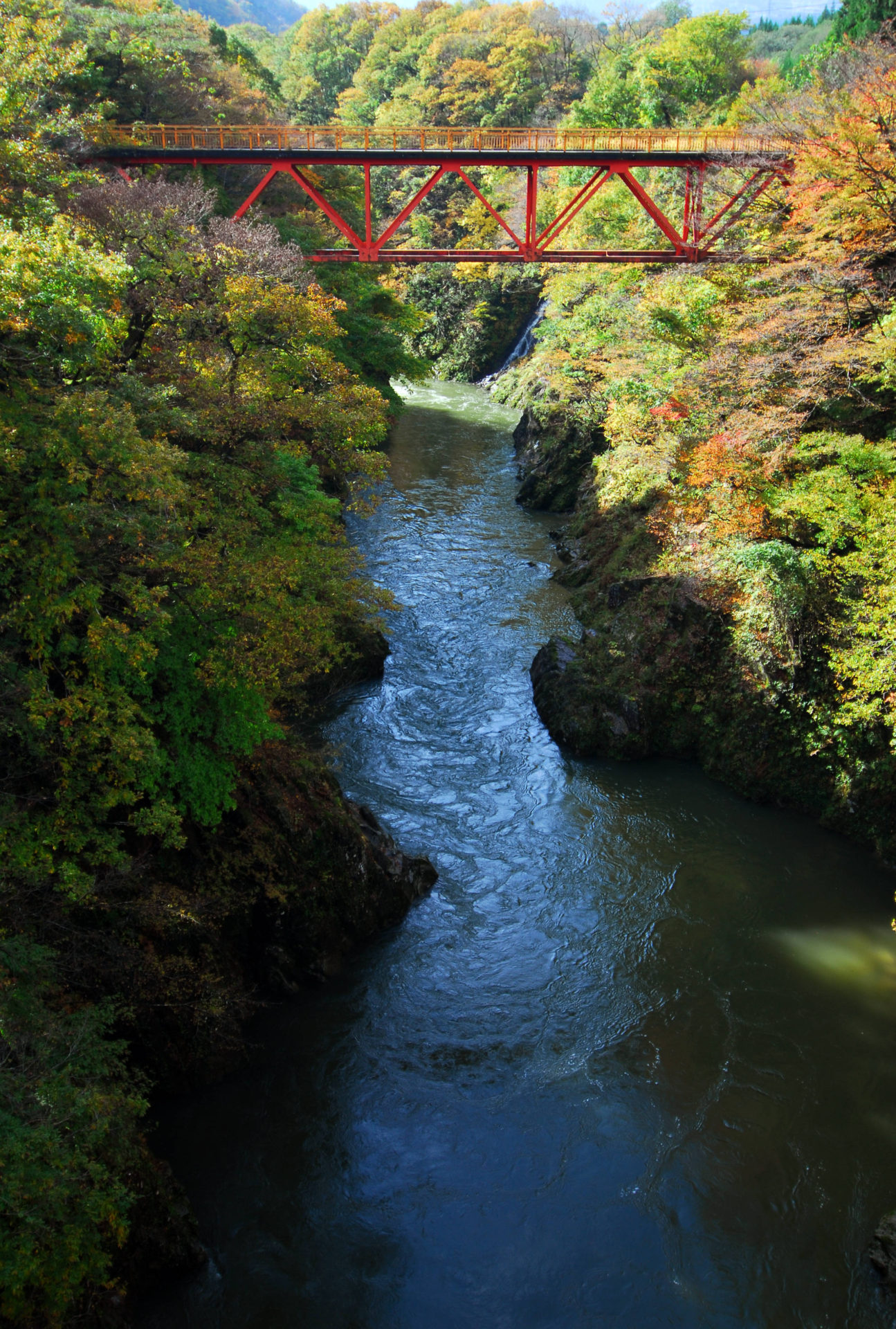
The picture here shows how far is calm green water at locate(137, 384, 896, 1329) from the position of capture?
24.7ft

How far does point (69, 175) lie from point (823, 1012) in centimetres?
1603

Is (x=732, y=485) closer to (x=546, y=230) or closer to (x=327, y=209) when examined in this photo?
(x=546, y=230)

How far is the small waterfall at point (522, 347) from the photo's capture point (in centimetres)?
4188

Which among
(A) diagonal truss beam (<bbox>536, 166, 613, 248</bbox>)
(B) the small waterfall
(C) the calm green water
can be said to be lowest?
(C) the calm green water

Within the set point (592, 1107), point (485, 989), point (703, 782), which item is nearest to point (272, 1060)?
point (485, 989)

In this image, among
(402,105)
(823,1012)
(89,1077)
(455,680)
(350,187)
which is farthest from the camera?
(402,105)

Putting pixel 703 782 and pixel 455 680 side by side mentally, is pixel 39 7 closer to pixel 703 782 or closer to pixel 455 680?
pixel 455 680

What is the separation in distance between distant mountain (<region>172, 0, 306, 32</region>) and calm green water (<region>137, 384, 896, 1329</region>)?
166 meters

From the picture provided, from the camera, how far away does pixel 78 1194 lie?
5680 millimetres

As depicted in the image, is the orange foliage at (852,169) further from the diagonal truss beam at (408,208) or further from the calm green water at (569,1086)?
the calm green water at (569,1086)

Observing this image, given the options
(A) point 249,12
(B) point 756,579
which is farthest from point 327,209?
(A) point 249,12

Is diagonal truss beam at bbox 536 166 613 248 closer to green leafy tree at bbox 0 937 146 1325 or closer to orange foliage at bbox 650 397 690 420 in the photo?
orange foliage at bbox 650 397 690 420

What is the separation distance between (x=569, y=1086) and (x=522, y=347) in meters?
40.8

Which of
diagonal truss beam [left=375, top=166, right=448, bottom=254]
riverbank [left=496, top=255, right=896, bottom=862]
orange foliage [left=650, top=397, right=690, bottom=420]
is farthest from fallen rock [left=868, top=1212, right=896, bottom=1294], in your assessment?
diagonal truss beam [left=375, top=166, right=448, bottom=254]
